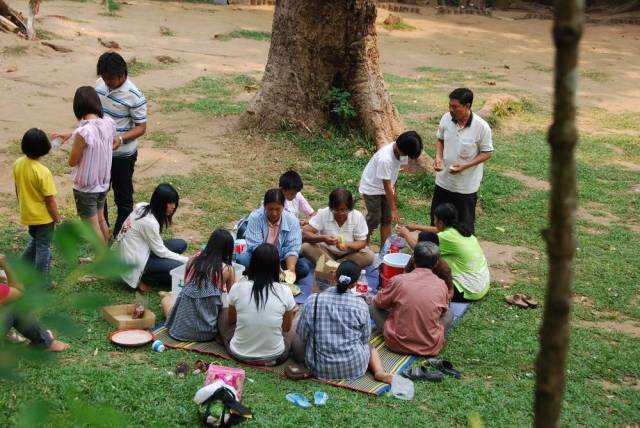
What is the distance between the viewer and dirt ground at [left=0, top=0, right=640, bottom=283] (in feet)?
33.3

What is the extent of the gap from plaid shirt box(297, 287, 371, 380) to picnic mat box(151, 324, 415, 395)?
81 millimetres

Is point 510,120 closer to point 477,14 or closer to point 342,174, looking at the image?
point 342,174

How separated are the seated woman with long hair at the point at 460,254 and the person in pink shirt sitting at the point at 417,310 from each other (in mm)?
711

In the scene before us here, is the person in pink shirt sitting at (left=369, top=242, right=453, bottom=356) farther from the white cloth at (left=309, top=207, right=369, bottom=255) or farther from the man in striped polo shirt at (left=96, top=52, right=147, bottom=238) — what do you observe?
the man in striped polo shirt at (left=96, top=52, right=147, bottom=238)

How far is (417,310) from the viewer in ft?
17.7

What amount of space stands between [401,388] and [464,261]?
1734mm

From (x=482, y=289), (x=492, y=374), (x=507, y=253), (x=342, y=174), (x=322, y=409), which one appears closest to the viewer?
(x=322, y=409)

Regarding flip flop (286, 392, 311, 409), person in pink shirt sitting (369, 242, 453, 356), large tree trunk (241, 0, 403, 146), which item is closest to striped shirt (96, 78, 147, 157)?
person in pink shirt sitting (369, 242, 453, 356)

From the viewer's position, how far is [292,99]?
10492 mm

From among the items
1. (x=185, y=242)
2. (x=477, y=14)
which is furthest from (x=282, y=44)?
(x=477, y=14)

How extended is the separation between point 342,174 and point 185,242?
3.19 metres

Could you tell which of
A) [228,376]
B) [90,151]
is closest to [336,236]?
[90,151]

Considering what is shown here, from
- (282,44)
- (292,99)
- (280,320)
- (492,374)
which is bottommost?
(492,374)

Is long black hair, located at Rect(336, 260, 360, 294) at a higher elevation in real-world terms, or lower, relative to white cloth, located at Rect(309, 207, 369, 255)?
higher
